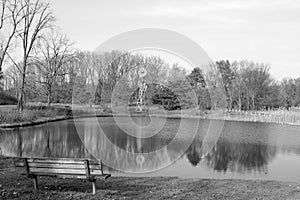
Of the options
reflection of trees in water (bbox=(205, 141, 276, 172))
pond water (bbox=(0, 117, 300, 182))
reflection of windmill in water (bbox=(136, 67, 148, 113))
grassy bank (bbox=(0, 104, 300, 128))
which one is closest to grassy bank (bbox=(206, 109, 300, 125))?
grassy bank (bbox=(0, 104, 300, 128))

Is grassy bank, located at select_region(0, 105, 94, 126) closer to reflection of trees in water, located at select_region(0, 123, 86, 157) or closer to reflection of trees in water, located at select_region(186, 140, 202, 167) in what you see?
reflection of trees in water, located at select_region(0, 123, 86, 157)

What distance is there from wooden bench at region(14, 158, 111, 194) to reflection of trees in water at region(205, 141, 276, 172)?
5.43 meters

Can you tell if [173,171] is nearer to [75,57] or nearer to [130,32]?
[130,32]

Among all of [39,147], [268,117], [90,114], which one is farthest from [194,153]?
[90,114]

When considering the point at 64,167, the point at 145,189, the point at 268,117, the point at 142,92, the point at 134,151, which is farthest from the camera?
the point at 142,92

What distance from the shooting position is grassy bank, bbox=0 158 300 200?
532cm

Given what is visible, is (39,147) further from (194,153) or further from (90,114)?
(90,114)

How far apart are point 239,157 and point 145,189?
23.6 feet

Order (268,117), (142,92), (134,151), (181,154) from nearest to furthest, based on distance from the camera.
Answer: (181,154)
(134,151)
(268,117)
(142,92)

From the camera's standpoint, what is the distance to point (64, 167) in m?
5.32

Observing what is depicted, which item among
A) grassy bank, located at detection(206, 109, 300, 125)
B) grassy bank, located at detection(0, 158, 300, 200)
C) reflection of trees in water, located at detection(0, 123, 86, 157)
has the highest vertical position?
grassy bank, located at detection(206, 109, 300, 125)

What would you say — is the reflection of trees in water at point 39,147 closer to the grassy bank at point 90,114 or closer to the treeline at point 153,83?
the grassy bank at point 90,114

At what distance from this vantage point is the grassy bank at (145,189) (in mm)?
5320

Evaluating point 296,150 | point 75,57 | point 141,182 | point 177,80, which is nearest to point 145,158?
point 141,182
